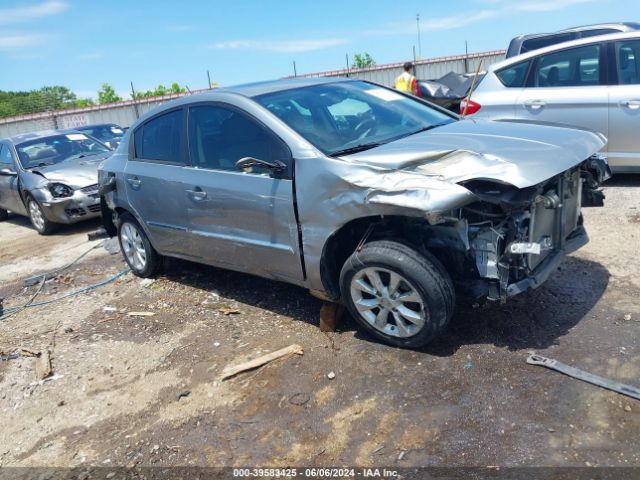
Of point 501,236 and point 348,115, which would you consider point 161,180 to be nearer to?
point 348,115

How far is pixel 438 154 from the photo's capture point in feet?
11.1

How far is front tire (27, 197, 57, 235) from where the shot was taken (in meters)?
8.61

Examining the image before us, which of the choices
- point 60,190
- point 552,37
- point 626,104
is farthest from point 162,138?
point 552,37

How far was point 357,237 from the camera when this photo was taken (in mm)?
3850

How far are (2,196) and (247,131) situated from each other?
7.58 metres

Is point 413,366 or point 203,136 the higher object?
point 203,136

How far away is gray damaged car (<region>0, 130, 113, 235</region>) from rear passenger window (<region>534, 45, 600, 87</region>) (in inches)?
250

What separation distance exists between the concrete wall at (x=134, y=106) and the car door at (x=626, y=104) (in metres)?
14.0

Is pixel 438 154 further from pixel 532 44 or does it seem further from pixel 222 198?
pixel 532 44

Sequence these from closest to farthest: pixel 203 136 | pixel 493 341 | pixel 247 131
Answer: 1. pixel 493 341
2. pixel 247 131
3. pixel 203 136

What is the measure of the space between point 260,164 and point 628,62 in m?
4.75

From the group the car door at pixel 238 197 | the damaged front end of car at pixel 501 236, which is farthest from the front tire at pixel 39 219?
the damaged front end of car at pixel 501 236

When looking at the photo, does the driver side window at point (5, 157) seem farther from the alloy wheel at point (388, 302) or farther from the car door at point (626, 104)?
the car door at point (626, 104)

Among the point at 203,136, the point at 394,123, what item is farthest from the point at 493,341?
the point at 203,136
